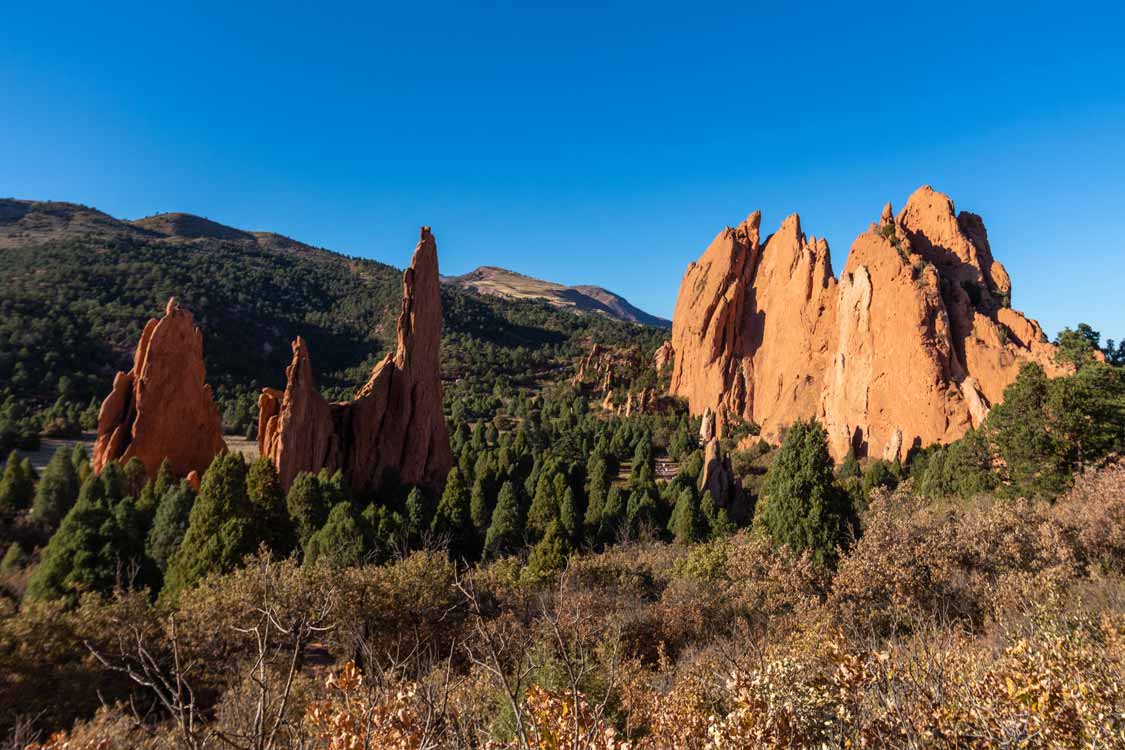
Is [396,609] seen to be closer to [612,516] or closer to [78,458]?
[612,516]

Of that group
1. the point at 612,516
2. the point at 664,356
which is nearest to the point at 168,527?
the point at 612,516

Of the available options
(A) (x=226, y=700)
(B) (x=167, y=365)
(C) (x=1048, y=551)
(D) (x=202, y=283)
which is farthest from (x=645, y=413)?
(D) (x=202, y=283)

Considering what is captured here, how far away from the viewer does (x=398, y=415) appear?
1500 inches

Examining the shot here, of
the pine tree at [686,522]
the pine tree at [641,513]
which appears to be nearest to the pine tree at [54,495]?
the pine tree at [641,513]

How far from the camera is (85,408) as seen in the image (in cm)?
5975

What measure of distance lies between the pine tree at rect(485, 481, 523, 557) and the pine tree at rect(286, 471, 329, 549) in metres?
8.97

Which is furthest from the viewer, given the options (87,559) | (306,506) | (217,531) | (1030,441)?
(306,506)

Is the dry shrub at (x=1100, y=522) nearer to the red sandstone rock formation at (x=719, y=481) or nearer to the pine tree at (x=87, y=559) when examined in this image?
the red sandstone rock formation at (x=719, y=481)

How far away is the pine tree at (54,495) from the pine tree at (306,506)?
1112 centimetres

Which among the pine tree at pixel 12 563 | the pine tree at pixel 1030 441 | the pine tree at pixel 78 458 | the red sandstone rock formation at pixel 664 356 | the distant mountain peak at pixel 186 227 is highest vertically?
the distant mountain peak at pixel 186 227

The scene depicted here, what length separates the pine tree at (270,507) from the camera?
2231 centimetres

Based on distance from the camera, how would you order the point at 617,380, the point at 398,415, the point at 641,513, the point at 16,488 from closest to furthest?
the point at 16,488 → the point at 641,513 → the point at 398,415 → the point at 617,380

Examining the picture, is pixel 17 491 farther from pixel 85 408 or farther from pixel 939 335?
pixel 939 335

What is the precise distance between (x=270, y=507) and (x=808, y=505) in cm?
2154
